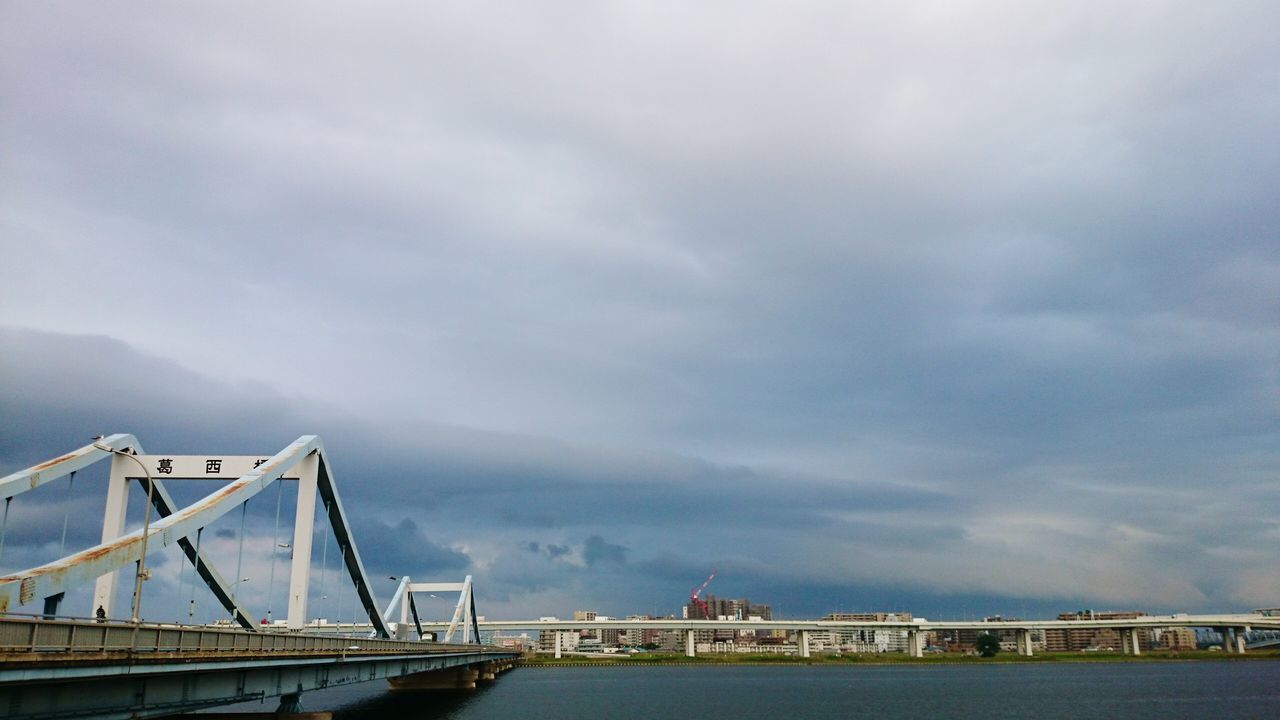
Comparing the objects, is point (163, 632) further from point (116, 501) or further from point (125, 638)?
point (116, 501)

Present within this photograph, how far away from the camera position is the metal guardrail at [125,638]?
22.9 meters

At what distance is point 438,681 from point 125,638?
9006 centimetres

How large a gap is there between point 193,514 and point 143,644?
10.2 metres

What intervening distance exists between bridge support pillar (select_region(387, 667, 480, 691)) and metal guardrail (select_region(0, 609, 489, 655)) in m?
70.1

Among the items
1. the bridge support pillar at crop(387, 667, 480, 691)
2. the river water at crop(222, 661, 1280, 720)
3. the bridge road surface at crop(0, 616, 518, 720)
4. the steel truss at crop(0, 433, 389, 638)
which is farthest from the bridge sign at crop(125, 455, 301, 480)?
the bridge support pillar at crop(387, 667, 480, 691)

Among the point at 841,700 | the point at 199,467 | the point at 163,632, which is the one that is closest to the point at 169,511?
the point at 199,467

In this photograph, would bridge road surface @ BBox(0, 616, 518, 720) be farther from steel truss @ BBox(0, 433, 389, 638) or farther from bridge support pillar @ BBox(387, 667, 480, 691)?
bridge support pillar @ BBox(387, 667, 480, 691)

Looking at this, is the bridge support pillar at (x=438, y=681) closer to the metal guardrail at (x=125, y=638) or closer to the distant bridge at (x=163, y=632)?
the distant bridge at (x=163, y=632)

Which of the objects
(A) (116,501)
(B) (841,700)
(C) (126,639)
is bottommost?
(B) (841,700)

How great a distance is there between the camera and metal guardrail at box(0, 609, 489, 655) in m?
22.9

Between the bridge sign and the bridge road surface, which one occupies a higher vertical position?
the bridge sign

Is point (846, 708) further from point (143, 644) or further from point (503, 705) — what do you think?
point (143, 644)

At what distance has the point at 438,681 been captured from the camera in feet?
366

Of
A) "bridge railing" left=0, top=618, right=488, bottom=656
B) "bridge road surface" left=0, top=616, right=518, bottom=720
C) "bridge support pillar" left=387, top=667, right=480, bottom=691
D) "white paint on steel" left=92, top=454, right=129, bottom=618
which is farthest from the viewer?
"bridge support pillar" left=387, top=667, right=480, bottom=691
